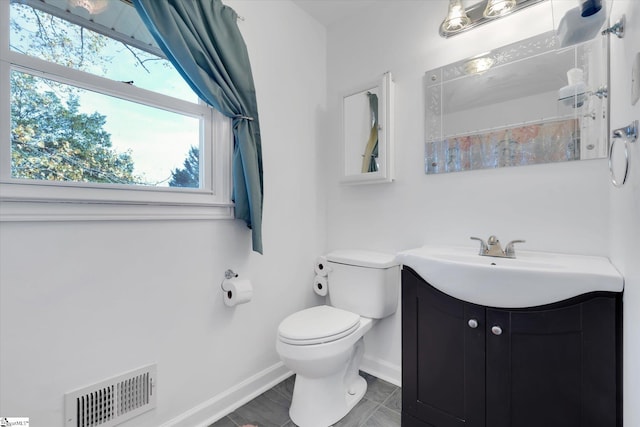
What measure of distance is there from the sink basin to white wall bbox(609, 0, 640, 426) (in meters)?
0.08

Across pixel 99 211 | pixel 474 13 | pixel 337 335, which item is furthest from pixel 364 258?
pixel 474 13

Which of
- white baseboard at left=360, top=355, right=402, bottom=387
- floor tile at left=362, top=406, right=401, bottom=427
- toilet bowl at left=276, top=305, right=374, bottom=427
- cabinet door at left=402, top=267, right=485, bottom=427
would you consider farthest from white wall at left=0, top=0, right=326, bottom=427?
cabinet door at left=402, top=267, right=485, bottom=427

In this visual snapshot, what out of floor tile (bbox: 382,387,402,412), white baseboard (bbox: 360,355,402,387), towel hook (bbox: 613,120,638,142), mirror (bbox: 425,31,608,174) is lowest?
floor tile (bbox: 382,387,402,412)

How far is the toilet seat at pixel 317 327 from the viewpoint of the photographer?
1.31 metres

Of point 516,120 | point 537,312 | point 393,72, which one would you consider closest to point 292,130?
point 393,72

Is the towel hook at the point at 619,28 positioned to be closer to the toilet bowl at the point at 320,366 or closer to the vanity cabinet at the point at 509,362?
the vanity cabinet at the point at 509,362

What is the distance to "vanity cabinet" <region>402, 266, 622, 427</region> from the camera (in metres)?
0.93

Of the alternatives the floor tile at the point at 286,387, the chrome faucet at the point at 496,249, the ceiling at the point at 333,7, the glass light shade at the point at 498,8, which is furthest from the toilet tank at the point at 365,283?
the ceiling at the point at 333,7

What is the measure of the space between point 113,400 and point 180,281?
1.66 ft

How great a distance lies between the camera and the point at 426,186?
5.43 ft

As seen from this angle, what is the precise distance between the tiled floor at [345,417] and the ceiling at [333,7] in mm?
2427

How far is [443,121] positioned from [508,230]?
67 centimetres

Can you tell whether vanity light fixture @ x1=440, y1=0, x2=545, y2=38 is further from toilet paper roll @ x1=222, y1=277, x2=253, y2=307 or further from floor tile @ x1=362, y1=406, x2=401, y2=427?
floor tile @ x1=362, y1=406, x2=401, y2=427

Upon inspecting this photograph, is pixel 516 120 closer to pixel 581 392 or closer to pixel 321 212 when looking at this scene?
pixel 581 392
